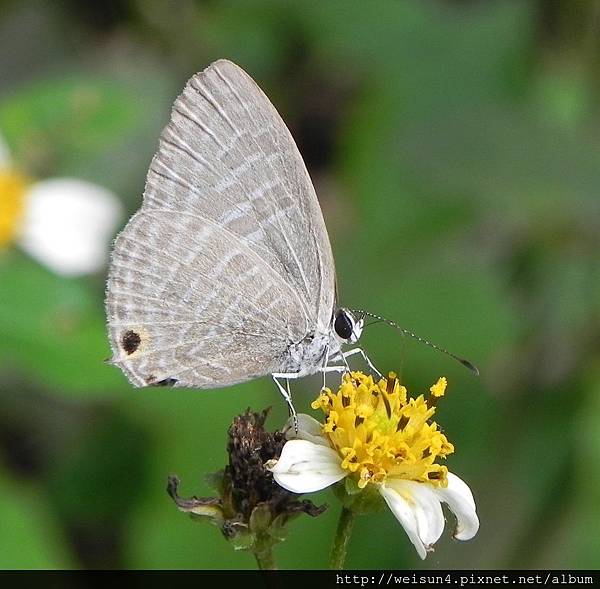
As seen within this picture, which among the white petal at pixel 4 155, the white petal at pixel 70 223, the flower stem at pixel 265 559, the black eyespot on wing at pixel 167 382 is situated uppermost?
the black eyespot on wing at pixel 167 382

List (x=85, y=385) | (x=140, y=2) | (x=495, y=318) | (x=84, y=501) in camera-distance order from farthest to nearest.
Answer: (x=140, y=2) < (x=495, y=318) < (x=84, y=501) < (x=85, y=385)

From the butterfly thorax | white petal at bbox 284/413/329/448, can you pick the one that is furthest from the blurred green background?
white petal at bbox 284/413/329/448

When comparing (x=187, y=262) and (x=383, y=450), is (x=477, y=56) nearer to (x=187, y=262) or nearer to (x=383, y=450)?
(x=187, y=262)

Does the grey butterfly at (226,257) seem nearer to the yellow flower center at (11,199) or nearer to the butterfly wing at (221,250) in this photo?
the butterfly wing at (221,250)

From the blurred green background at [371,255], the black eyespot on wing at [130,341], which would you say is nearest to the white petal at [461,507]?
the black eyespot on wing at [130,341]
